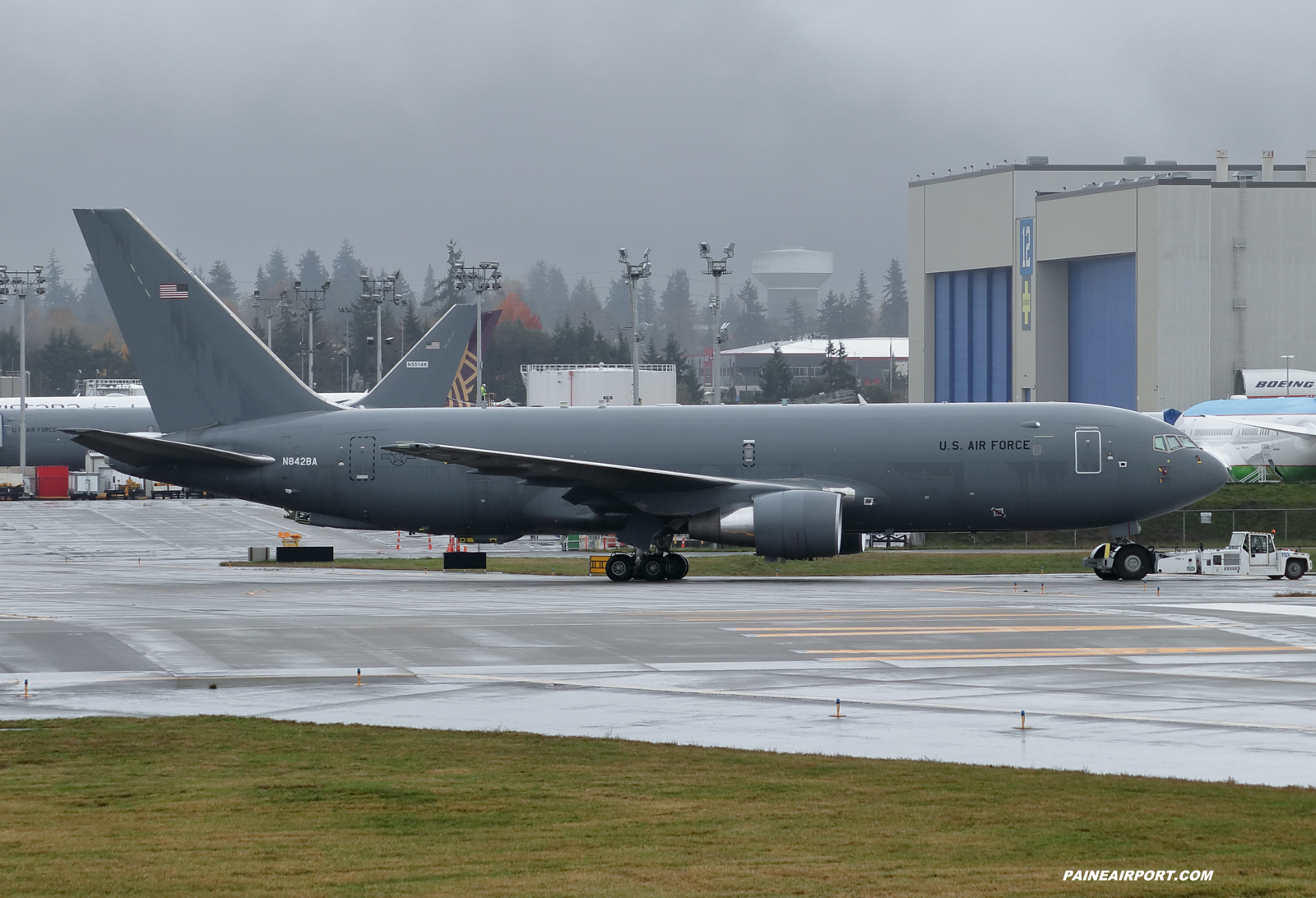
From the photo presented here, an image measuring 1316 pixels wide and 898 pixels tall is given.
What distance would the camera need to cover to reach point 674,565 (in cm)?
4425

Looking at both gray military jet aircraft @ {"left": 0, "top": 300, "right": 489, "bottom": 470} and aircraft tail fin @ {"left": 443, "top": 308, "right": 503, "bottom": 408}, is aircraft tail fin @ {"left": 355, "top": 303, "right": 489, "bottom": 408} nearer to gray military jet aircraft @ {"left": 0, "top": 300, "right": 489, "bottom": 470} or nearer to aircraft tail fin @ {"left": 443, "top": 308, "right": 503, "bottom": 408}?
gray military jet aircraft @ {"left": 0, "top": 300, "right": 489, "bottom": 470}

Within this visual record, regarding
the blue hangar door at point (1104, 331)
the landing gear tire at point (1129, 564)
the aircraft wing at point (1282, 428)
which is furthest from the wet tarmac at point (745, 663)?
the blue hangar door at point (1104, 331)

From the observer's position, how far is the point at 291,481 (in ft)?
146

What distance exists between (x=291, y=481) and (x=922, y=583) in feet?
59.6

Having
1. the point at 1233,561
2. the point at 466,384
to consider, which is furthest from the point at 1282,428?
the point at 466,384

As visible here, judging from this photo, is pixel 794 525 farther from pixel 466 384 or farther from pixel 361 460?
pixel 466 384

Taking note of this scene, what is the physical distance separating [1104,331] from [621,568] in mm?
71234

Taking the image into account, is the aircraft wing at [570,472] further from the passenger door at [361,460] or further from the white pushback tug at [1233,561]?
the white pushback tug at [1233,561]

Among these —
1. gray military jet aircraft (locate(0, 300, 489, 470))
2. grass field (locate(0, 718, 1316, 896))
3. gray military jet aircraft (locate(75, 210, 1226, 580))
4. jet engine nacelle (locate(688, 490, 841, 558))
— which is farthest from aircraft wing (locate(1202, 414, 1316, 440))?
grass field (locate(0, 718, 1316, 896))

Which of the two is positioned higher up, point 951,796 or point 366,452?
point 366,452

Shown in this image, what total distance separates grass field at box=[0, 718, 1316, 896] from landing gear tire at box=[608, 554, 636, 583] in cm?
2703

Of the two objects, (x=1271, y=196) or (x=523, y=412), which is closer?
(x=523, y=412)

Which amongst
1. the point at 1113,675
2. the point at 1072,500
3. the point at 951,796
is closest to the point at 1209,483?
the point at 1072,500

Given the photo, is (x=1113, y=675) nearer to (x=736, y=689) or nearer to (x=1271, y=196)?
(x=736, y=689)
